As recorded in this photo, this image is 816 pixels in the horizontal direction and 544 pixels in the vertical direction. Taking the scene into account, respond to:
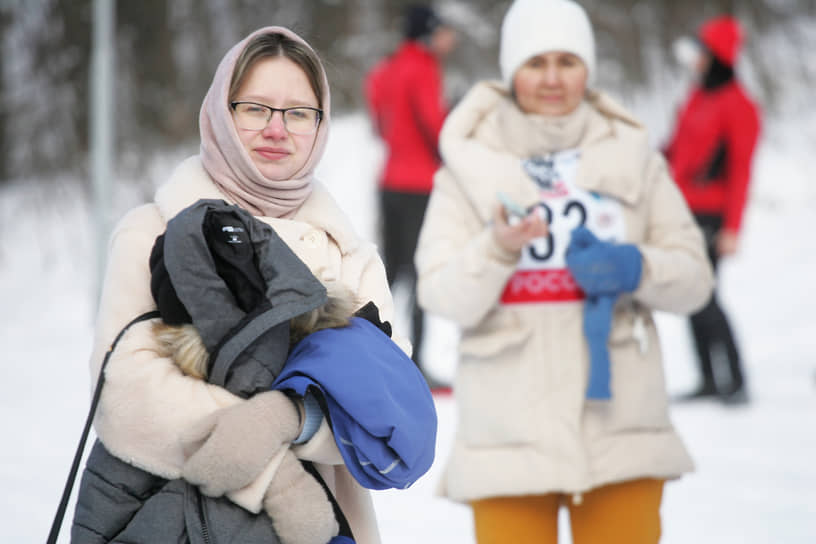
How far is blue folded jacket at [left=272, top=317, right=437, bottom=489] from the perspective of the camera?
1545 millimetres

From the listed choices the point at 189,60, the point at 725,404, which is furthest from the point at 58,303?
the point at 725,404

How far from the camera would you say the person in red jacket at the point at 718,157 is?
5.35 meters

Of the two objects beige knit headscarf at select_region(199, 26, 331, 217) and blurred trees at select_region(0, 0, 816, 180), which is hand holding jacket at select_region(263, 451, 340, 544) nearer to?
beige knit headscarf at select_region(199, 26, 331, 217)

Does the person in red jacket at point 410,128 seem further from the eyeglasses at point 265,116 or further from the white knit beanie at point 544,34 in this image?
the eyeglasses at point 265,116

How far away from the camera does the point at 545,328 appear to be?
8.36 feet

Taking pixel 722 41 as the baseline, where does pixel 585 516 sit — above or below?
below

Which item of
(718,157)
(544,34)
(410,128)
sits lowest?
(718,157)

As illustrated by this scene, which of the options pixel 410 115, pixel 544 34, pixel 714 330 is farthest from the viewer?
pixel 410 115

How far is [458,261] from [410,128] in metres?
3.61

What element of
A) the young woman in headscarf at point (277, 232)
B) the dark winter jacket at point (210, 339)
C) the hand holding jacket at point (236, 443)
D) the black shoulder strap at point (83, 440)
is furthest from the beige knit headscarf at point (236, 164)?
the hand holding jacket at point (236, 443)

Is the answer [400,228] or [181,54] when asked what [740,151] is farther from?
[181,54]

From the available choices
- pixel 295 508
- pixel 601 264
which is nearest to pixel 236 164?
pixel 295 508

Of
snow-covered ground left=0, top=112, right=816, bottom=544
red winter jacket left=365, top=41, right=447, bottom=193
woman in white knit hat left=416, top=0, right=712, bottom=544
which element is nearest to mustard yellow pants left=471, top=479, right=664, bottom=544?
woman in white knit hat left=416, top=0, right=712, bottom=544

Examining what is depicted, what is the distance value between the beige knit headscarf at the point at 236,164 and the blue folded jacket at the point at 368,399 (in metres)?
0.32
